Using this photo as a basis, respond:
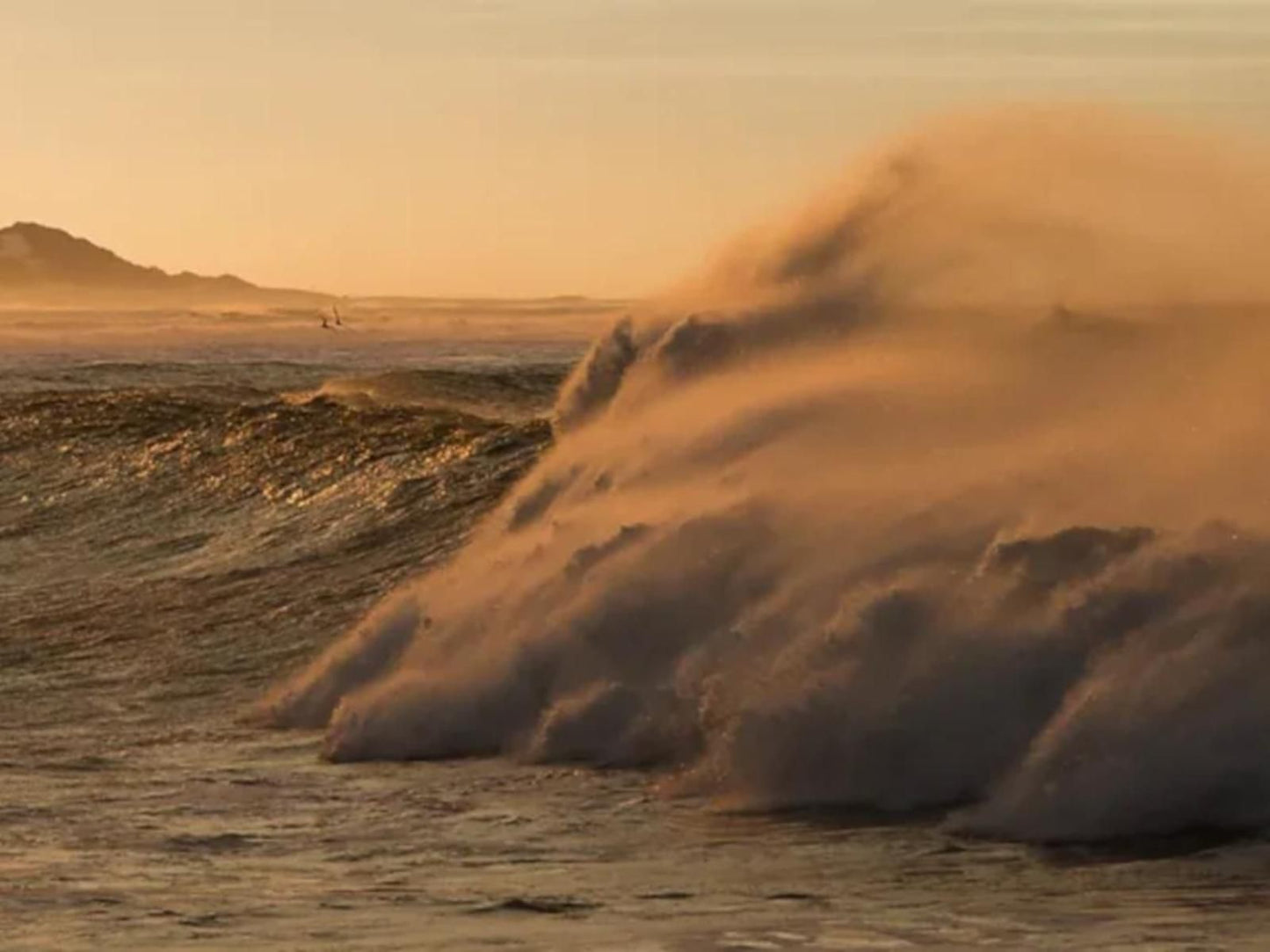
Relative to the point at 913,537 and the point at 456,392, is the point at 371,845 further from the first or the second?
the point at 456,392

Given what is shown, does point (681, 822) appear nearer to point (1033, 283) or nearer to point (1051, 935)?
point (1051, 935)

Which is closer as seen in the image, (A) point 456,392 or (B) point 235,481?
(B) point 235,481

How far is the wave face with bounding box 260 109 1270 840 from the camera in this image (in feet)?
39.2

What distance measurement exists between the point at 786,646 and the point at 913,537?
1.03 m

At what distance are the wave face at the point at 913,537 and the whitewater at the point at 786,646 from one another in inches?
1.1

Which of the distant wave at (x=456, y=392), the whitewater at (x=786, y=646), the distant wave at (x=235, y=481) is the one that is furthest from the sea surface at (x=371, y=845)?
the distant wave at (x=456, y=392)

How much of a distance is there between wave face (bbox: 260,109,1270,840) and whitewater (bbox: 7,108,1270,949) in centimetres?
3

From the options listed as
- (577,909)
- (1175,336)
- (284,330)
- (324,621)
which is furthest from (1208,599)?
(284,330)

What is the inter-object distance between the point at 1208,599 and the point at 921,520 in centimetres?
261

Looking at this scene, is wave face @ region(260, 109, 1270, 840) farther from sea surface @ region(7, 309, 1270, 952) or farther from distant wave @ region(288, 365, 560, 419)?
distant wave @ region(288, 365, 560, 419)

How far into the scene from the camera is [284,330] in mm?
151250

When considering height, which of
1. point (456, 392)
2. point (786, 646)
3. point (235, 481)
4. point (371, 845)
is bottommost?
point (371, 845)

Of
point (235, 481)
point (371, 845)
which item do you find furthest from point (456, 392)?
point (371, 845)

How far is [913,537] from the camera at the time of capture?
1431 centimetres
